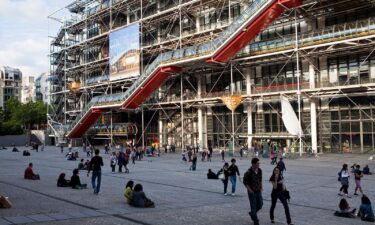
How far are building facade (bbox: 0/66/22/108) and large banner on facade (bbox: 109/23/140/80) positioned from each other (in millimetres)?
87043

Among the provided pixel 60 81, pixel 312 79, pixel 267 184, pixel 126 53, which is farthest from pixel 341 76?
pixel 60 81

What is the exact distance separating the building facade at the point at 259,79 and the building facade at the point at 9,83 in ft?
264

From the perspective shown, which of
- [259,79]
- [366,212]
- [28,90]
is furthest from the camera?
[28,90]

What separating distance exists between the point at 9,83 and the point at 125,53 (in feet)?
313

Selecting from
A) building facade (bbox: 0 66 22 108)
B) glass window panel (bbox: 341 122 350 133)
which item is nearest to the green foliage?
building facade (bbox: 0 66 22 108)

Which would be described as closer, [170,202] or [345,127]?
[170,202]

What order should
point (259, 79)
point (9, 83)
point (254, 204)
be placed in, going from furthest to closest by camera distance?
point (9, 83)
point (259, 79)
point (254, 204)

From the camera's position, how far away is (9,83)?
128625 millimetres

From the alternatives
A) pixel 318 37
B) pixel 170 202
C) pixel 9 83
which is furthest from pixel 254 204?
pixel 9 83

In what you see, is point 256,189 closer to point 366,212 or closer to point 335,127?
point 366,212

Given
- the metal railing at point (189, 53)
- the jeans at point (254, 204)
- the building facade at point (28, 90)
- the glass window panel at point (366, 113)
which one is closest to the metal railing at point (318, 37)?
the metal railing at point (189, 53)

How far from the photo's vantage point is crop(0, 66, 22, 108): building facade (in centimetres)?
12484

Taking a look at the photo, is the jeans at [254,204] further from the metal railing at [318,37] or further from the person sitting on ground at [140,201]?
the metal railing at [318,37]

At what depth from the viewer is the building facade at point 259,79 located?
30266 mm
